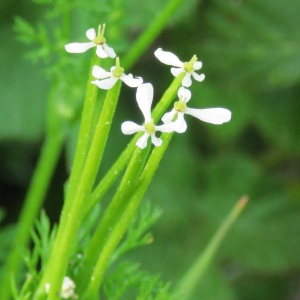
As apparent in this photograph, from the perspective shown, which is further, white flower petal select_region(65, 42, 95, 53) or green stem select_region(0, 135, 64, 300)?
green stem select_region(0, 135, 64, 300)

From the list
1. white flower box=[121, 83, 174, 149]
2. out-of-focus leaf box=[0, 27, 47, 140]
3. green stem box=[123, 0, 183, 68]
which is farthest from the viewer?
out-of-focus leaf box=[0, 27, 47, 140]

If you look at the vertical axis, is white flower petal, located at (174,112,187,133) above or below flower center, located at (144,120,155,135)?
below

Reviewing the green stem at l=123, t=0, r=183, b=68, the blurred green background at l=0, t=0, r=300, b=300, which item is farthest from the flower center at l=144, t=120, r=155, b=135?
the blurred green background at l=0, t=0, r=300, b=300

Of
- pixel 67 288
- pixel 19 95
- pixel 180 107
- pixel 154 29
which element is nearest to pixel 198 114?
pixel 180 107

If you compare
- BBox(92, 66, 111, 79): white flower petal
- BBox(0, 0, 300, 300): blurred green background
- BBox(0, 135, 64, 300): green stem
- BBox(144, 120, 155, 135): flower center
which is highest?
BBox(0, 0, 300, 300): blurred green background

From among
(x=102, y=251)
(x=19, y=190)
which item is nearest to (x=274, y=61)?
(x=19, y=190)

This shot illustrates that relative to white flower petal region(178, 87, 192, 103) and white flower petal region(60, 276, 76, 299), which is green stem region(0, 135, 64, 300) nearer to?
white flower petal region(60, 276, 76, 299)
